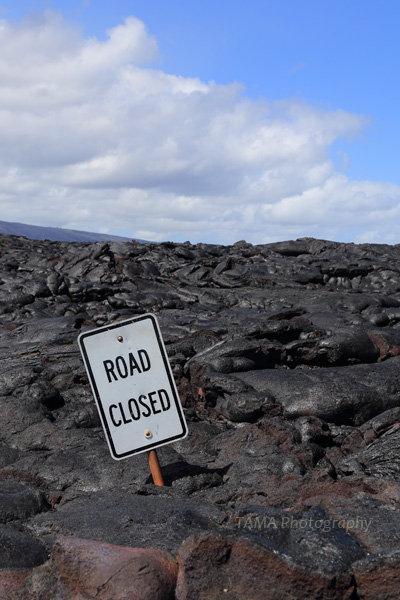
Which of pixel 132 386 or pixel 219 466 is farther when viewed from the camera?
pixel 219 466

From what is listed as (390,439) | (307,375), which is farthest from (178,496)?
(307,375)

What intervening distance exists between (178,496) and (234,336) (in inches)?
266

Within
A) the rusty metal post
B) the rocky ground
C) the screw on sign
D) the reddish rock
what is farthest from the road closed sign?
the reddish rock

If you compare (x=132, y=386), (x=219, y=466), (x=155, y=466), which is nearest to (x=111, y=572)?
(x=132, y=386)

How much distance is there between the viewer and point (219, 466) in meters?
7.25

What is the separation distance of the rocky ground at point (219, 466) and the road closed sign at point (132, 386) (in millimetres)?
515

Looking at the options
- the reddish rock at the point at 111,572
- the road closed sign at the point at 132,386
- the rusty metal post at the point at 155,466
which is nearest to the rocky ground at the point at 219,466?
the reddish rock at the point at 111,572

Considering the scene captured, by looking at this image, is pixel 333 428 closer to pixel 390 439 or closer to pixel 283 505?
pixel 390 439

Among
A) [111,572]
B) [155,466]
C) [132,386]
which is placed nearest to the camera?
[111,572]

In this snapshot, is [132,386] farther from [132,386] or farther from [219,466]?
[219,466]

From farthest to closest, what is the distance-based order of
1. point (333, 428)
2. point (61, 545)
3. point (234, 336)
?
1. point (234, 336)
2. point (333, 428)
3. point (61, 545)

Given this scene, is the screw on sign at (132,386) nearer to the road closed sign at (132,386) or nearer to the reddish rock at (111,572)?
the road closed sign at (132,386)

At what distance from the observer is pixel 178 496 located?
5.45 metres

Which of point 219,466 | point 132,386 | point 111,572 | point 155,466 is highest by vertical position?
point 132,386
